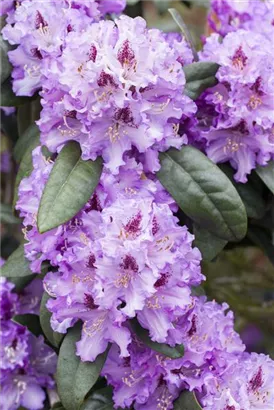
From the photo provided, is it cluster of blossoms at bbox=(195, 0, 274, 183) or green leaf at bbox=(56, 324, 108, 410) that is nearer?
green leaf at bbox=(56, 324, 108, 410)

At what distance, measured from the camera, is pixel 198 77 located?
1428mm

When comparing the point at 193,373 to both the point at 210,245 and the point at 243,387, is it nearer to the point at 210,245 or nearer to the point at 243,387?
the point at 243,387

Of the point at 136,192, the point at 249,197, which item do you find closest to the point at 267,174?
the point at 249,197

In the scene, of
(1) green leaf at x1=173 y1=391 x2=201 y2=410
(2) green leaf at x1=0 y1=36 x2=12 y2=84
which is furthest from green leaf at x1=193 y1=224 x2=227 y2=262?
(2) green leaf at x1=0 y1=36 x2=12 y2=84

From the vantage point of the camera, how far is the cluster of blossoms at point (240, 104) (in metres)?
1.41

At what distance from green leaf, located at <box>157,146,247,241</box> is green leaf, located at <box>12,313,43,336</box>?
0.37 m

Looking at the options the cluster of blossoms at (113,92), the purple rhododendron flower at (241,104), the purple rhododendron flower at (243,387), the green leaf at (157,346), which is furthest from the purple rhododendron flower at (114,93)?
the purple rhododendron flower at (243,387)

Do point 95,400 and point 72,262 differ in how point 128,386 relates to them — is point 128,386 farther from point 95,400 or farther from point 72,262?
point 72,262

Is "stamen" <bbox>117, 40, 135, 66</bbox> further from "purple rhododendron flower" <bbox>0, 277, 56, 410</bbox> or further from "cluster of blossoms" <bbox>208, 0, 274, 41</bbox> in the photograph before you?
"purple rhododendron flower" <bbox>0, 277, 56, 410</bbox>

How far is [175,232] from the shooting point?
1.25 m

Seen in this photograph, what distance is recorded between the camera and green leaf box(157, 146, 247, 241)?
134 centimetres

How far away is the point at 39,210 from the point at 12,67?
39 cm

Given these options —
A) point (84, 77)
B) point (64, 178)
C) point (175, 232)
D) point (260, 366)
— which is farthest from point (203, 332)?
point (84, 77)

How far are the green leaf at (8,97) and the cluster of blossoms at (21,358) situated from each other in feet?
1.06
